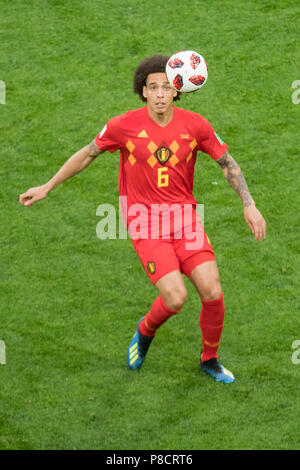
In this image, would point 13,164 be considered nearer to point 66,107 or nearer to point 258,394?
point 66,107

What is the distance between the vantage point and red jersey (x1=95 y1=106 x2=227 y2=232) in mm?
7020

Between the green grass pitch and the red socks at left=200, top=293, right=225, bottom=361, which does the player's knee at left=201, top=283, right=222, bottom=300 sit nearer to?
the red socks at left=200, top=293, right=225, bottom=361

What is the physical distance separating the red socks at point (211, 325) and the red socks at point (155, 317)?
26cm

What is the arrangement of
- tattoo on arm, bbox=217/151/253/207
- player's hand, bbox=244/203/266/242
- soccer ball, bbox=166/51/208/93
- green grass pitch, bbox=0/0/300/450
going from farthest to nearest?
1. tattoo on arm, bbox=217/151/253/207
2. green grass pitch, bbox=0/0/300/450
3. player's hand, bbox=244/203/266/242
4. soccer ball, bbox=166/51/208/93

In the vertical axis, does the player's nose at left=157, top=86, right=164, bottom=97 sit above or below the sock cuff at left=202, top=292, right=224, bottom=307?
above

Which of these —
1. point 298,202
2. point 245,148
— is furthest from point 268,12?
point 298,202

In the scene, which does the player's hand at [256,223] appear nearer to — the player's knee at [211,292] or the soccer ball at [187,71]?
the player's knee at [211,292]

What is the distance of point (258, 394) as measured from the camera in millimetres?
7125

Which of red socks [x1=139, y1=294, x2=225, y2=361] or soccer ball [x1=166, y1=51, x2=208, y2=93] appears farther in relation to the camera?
red socks [x1=139, y1=294, x2=225, y2=361]

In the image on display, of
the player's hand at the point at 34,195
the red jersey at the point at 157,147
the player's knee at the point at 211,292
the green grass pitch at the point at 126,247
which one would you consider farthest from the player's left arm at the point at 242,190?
the player's hand at the point at 34,195

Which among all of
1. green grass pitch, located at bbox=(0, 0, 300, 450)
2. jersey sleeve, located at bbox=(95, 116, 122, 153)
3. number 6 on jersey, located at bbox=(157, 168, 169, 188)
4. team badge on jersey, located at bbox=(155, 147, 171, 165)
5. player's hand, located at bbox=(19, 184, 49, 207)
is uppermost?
jersey sleeve, located at bbox=(95, 116, 122, 153)

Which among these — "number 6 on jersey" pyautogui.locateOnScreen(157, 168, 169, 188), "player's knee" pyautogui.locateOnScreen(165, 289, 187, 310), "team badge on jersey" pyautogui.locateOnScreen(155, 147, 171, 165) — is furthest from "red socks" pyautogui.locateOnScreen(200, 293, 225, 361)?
"team badge on jersey" pyautogui.locateOnScreen(155, 147, 171, 165)

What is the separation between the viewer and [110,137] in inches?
278

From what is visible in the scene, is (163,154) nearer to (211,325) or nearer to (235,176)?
(235,176)
